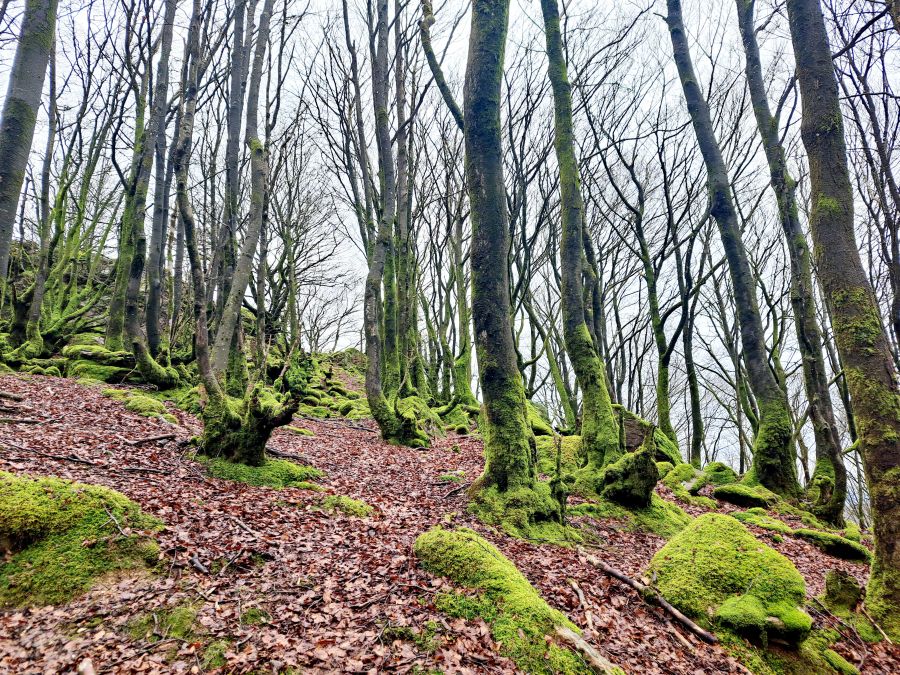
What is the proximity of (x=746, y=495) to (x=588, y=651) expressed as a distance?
7328mm

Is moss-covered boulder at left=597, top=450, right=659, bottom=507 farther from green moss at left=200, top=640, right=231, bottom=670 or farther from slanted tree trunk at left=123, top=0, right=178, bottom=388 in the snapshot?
slanted tree trunk at left=123, top=0, right=178, bottom=388

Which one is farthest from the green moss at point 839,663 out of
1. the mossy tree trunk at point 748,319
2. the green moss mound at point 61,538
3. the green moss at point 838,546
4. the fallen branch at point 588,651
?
the mossy tree trunk at point 748,319

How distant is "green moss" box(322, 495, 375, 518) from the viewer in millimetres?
4875

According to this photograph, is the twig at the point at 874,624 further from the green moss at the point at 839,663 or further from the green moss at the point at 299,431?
the green moss at the point at 299,431

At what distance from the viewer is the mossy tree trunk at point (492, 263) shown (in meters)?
5.19

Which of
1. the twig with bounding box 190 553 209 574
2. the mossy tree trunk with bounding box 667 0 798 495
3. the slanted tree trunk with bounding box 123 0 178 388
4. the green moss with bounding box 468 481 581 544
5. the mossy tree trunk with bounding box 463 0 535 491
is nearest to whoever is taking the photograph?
the twig with bounding box 190 553 209 574

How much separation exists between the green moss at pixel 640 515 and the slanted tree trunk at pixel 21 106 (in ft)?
21.2

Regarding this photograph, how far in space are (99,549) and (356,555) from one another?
189cm

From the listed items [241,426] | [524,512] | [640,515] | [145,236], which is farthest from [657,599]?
[145,236]

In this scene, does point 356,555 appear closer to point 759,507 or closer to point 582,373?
point 582,373

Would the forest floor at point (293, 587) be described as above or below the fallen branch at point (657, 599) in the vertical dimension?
above

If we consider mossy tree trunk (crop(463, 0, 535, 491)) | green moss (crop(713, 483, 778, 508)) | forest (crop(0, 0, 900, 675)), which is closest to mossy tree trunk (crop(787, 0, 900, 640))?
forest (crop(0, 0, 900, 675))

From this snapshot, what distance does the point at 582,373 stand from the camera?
7.47 metres

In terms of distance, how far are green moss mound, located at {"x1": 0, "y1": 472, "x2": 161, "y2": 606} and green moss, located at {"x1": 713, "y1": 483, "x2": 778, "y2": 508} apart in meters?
9.27
